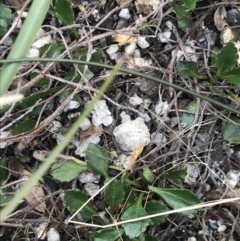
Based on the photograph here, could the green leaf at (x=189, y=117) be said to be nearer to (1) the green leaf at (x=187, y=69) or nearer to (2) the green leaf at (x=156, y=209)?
(1) the green leaf at (x=187, y=69)

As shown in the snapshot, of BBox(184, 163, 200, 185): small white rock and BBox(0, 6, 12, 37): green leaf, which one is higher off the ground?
BBox(0, 6, 12, 37): green leaf

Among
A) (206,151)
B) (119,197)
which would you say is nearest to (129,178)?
(119,197)

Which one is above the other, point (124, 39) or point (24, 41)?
point (24, 41)

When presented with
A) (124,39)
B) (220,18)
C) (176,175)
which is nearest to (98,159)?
(176,175)

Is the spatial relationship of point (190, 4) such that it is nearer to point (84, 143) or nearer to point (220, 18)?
point (220, 18)

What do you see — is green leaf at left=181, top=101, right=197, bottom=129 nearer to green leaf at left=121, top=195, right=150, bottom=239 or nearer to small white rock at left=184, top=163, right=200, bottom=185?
small white rock at left=184, top=163, right=200, bottom=185

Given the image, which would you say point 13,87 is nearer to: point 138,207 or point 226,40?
point 138,207

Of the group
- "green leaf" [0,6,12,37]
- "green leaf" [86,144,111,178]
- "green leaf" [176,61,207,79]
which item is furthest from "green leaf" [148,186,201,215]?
"green leaf" [0,6,12,37]
